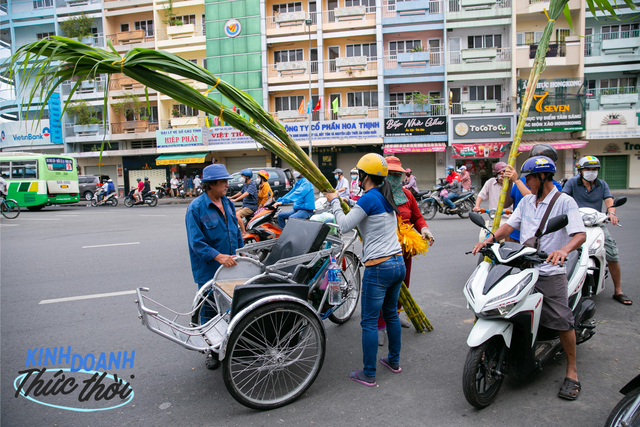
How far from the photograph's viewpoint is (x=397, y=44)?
26.6 meters

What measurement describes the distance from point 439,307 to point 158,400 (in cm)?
310

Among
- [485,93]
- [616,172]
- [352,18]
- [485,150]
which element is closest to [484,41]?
[485,93]

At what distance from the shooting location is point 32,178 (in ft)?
62.0

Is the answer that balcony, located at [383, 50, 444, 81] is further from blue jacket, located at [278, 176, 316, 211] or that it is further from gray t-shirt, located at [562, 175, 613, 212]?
gray t-shirt, located at [562, 175, 613, 212]

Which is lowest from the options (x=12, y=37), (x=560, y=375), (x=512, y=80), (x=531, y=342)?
(x=560, y=375)

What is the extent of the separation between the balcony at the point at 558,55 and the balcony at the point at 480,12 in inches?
82.2

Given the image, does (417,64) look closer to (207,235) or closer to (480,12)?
(480,12)

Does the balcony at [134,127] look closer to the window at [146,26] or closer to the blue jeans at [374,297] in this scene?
the window at [146,26]

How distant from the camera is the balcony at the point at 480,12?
24.2 m

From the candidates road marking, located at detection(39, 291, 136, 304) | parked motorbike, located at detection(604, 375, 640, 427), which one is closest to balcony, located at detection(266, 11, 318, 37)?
road marking, located at detection(39, 291, 136, 304)

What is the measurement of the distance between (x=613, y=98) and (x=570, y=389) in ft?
88.0

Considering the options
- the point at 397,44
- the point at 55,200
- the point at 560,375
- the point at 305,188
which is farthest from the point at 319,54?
the point at 560,375

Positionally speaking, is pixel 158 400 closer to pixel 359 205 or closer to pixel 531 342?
pixel 359 205

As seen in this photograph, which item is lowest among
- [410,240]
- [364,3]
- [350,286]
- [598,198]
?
[350,286]
